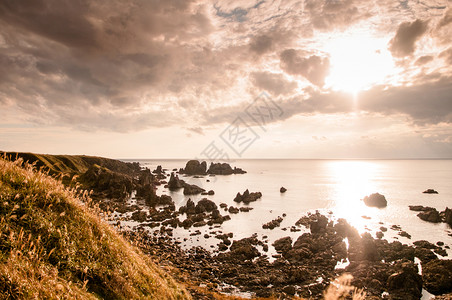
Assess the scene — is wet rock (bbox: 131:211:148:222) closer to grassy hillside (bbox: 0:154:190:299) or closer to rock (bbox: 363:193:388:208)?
grassy hillside (bbox: 0:154:190:299)

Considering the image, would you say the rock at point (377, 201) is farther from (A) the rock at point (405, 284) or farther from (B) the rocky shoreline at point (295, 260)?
(A) the rock at point (405, 284)

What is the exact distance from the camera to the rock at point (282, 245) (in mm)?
33959

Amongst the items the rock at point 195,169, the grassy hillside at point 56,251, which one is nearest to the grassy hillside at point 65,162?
the rock at point 195,169

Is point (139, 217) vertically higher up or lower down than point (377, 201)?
lower down

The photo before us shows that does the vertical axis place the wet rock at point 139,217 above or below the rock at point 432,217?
below

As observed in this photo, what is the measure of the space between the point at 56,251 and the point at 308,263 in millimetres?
29979

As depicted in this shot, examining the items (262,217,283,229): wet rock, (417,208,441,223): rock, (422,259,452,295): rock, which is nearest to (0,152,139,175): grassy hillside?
(262,217,283,229): wet rock

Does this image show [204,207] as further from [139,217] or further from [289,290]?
[289,290]

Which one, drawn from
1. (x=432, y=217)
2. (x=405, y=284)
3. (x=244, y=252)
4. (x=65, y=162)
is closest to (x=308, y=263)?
(x=244, y=252)

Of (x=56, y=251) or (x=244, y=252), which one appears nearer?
(x=56, y=251)

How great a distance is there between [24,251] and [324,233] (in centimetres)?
4387

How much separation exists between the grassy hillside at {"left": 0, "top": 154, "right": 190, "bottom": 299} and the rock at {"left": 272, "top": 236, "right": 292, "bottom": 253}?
27.7 m

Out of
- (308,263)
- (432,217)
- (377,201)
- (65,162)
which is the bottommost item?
(308,263)

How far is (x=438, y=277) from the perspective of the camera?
25.2 m
